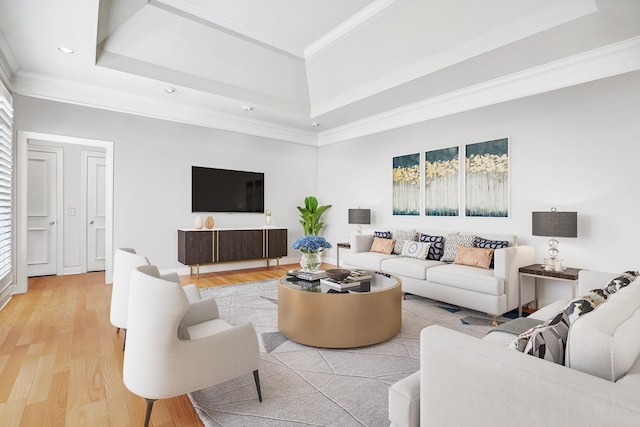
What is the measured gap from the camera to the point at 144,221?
5297 mm

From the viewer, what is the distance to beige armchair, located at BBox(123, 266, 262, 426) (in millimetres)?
1635

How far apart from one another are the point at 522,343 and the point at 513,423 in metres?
0.33

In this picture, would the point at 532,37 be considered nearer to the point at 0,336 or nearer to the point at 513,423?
the point at 513,423

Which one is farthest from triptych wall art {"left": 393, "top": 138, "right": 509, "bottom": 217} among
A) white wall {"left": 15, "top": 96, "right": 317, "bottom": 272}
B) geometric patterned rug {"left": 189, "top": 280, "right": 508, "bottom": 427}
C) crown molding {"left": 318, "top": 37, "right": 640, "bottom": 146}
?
white wall {"left": 15, "top": 96, "right": 317, "bottom": 272}

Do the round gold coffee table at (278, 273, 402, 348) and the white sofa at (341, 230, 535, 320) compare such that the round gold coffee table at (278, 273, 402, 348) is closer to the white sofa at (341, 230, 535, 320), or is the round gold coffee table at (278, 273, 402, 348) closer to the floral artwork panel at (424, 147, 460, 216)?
the white sofa at (341, 230, 535, 320)

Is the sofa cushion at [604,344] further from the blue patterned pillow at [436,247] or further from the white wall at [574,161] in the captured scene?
the blue patterned pillow at [436,247]

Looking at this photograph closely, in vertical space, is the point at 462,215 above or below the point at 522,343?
above

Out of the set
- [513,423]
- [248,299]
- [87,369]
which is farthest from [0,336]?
[513,423]

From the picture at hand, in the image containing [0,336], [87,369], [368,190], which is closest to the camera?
[87,369]

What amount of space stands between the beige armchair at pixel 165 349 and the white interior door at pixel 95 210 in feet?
17.6

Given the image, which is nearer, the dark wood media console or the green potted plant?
the dark wood media console

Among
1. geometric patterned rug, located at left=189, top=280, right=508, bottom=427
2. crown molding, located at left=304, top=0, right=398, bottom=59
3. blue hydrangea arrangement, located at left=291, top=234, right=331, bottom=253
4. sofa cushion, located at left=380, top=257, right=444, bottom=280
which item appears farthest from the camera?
sofa cushion, located at left=380, top=257, right=444, bottom=280

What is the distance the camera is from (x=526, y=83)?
4.07 m

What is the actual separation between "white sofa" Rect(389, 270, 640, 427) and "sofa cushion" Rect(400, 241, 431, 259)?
10.9 feet
